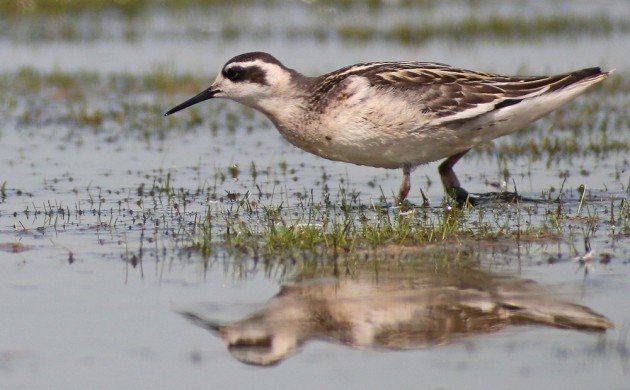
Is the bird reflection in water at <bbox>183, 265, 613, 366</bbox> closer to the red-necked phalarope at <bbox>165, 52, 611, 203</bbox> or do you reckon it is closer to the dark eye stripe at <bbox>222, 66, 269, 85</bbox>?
the red-necked phalarope at <bbox>165, 52, 611, 203</bbox>

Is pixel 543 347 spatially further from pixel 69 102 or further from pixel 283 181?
pixel 69 102

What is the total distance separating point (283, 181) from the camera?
13.6 metres

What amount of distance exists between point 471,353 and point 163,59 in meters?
18.3

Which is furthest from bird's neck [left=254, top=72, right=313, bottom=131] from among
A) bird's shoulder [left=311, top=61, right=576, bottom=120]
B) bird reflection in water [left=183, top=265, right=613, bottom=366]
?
bird reflection in water [left=183, top=265, right=613, bottom=366]

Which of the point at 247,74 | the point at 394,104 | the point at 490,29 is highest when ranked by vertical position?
the point at 490,29

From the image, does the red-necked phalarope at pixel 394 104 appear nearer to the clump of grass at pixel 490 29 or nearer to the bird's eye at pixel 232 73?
the bird's eye at pixel 232 73

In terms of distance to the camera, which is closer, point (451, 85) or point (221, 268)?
point (221, 268)

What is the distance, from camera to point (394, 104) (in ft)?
37.3

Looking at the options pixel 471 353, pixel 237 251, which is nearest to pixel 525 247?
pixel 237 251

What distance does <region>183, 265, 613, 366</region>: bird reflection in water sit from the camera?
7180 mm

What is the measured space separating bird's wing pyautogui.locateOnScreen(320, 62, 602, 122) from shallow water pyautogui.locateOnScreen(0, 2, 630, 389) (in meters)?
1.02

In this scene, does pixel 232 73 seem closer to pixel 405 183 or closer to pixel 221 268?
pixel 405 183

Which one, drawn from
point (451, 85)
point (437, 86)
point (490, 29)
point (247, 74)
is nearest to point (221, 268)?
point (247, 74)

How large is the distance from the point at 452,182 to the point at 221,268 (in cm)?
405
